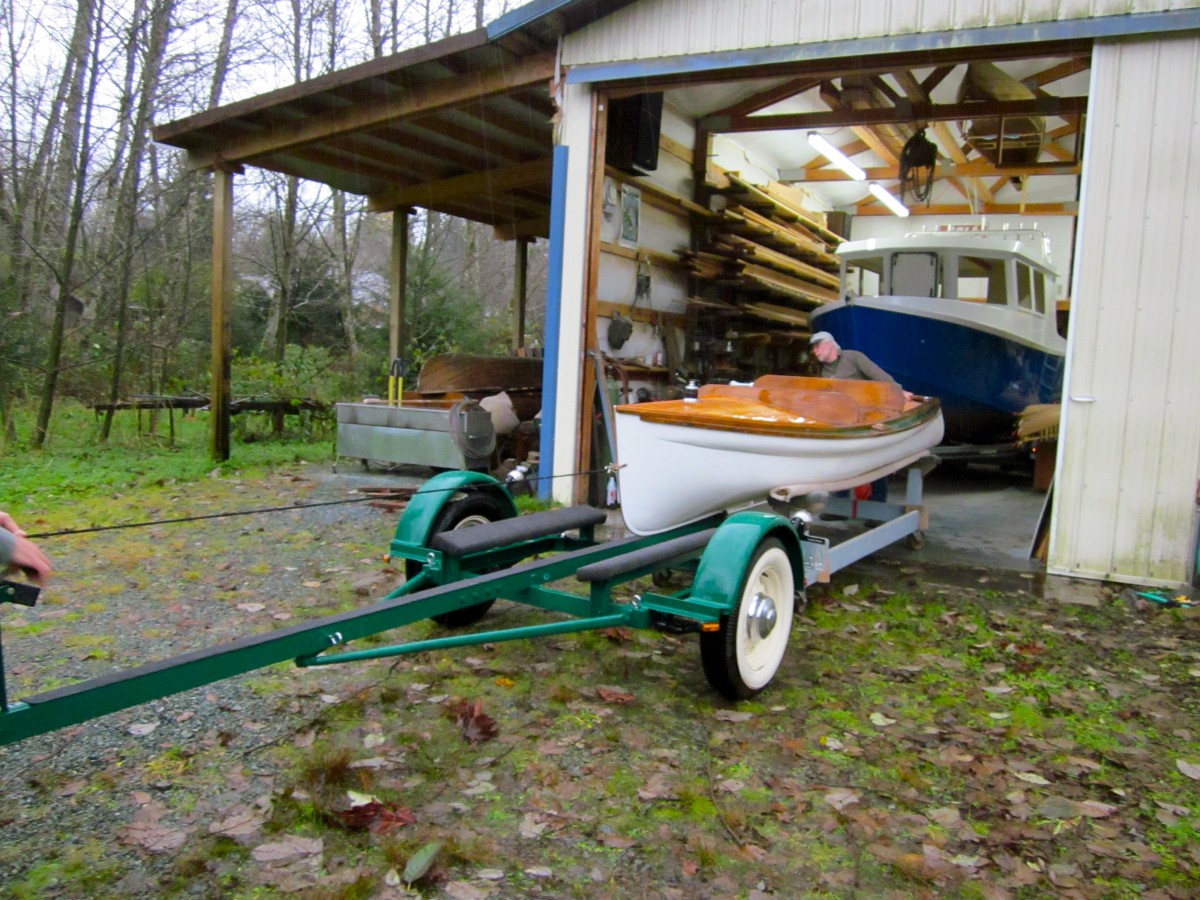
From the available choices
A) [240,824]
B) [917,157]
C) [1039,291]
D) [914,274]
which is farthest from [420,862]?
[1039,291]

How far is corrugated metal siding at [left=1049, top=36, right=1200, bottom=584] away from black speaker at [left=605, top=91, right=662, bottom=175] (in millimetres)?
4445

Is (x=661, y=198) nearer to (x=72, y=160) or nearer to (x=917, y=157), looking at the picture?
(x=917, y=157)

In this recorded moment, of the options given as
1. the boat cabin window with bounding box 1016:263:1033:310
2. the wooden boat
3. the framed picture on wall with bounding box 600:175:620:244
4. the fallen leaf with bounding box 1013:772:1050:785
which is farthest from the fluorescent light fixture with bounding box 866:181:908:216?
the fallen leaf with bounding box 1013:772:1050:785

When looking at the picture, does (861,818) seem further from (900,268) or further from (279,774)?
(900,268)

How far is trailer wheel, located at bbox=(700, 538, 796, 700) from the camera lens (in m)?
3.98

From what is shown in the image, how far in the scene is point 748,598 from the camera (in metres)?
4.16

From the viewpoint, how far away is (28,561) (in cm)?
226

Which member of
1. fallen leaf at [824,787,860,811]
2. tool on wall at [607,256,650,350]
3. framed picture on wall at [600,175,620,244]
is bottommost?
fallen leaf at [824,787,860,811]

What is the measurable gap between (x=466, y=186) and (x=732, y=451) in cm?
807

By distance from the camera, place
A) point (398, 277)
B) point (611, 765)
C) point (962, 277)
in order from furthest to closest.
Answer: point (398, 277)
point (962, 277)
point (611, 765)

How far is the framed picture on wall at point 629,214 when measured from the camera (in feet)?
32.4

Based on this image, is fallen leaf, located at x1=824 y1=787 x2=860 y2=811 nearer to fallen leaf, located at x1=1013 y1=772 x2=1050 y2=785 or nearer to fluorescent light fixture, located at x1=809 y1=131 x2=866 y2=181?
fallen leaf, located at x1=1013 y1=772 x2=1050 y2=785

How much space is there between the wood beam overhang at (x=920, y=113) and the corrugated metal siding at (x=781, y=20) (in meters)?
3.72

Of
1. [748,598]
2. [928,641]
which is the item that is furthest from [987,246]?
[748,598]
